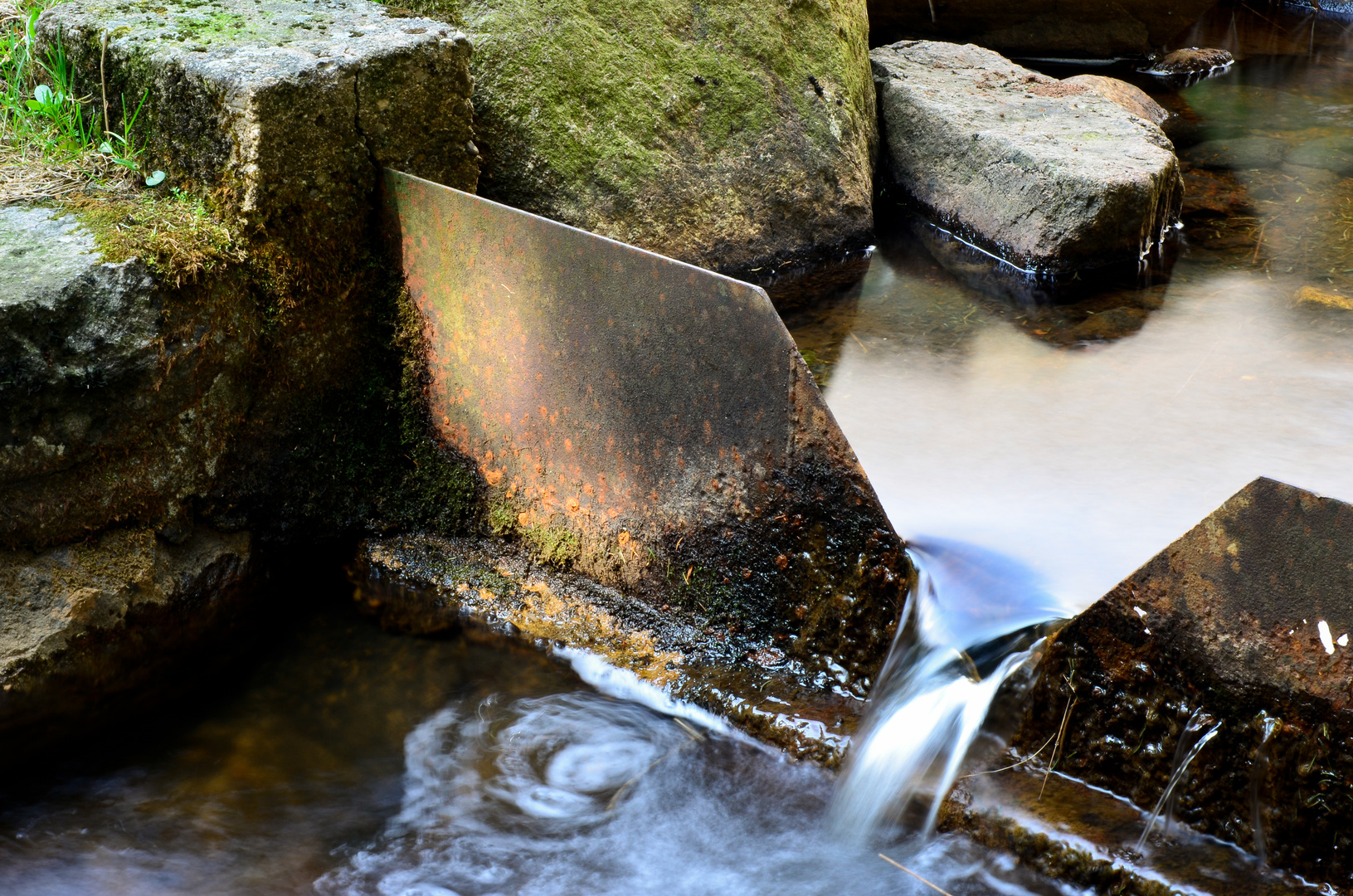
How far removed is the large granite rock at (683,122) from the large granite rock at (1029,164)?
1.09 feet

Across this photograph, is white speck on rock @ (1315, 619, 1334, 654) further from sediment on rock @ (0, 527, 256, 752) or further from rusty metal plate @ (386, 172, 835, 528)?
sediment on rock @ (0, 527, 256, 752)

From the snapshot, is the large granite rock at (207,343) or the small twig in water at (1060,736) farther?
the large granite rock at (207,343)

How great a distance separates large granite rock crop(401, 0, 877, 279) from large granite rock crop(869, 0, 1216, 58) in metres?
4.00

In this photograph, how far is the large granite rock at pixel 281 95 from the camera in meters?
2.65

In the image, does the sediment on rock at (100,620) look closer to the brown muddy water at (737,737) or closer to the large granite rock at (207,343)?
the large granite rock at (207,343)

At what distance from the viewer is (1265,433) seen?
3.33 m

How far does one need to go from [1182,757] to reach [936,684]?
21.6 inches

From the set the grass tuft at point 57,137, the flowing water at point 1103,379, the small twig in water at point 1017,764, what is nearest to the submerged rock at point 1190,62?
the flowing water at point 1103,379

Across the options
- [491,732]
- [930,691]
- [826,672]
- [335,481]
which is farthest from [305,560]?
[930,691]

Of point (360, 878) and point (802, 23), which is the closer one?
point (360, 878)

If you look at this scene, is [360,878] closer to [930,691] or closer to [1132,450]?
[930,691]

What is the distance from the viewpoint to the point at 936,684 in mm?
2428

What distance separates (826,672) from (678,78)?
8.91ft

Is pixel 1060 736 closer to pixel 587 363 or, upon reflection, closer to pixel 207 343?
pixel 587 363
